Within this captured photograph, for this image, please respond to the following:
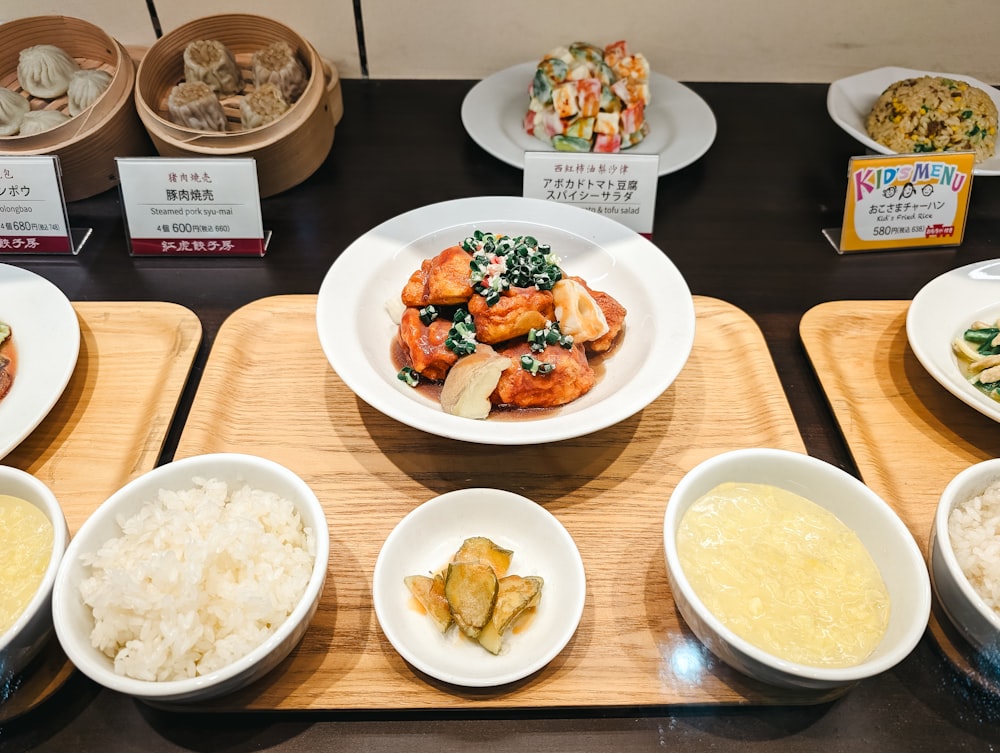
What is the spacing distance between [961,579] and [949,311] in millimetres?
804

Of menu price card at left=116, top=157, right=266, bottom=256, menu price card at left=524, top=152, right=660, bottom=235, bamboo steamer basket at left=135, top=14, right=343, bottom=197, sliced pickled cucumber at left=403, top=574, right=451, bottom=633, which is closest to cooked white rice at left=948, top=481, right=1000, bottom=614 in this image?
sliced pickled cucumber at left=403, top=574, right=451, bottom=633

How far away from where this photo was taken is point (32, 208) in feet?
6.93

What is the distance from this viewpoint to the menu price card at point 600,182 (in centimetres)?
208

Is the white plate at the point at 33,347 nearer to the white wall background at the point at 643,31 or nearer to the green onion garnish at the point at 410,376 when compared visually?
the green onion garnish at the point at 410,376

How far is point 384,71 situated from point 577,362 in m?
1.76

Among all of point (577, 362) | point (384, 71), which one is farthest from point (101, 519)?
point (384, 71)

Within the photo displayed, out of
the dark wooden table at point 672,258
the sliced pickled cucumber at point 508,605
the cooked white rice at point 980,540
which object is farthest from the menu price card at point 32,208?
the cooked white rice at point 980,540

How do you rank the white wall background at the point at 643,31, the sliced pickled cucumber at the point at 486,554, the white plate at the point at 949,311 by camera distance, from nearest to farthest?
the sliced pickled cucumber at the point at 486,554 → the white plate at the point at 949,311 → the white wall background at the point at 643,31

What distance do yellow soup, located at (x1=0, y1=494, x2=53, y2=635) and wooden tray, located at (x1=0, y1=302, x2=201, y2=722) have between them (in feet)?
0.52

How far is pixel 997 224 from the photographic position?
95.4 inches

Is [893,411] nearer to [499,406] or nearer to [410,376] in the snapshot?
[499,406]

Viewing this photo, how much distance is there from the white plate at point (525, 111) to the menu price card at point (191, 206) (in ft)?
2.48

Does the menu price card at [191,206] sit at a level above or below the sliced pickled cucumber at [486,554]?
above

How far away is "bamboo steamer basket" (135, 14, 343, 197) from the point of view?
224 cm
